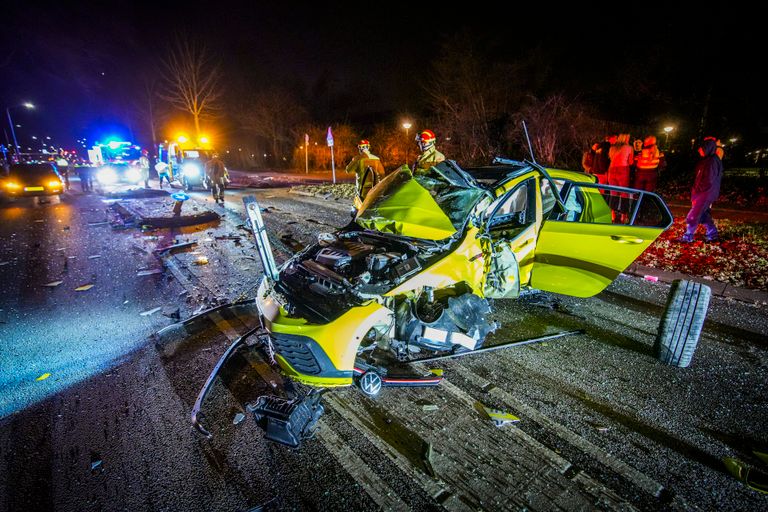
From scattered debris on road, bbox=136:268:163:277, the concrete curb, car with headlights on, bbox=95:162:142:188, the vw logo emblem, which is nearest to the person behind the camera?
the vw logo emblem

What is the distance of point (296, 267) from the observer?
3297 mm

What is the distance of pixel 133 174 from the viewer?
17.3m

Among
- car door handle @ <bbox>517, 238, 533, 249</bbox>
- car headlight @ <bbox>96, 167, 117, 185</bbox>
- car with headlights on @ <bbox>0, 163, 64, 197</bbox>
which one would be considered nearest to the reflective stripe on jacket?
car door handle @ <bbox>517, 238, 533, 249</bbox>

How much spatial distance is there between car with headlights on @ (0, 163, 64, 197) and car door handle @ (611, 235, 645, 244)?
64.4 ft

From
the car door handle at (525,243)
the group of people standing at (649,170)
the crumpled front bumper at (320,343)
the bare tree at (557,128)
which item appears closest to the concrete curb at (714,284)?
the group of people standing at (649,170)

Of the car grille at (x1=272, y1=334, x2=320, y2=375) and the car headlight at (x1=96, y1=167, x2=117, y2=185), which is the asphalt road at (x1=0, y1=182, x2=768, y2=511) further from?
the car headlight at (x1=96, y1=167, x2=117, y2=185)

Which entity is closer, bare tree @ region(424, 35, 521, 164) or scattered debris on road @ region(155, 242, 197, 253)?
scattered debris on road @ region(155, 242, 197, 253)

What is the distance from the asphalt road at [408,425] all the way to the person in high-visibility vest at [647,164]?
15.0 ft

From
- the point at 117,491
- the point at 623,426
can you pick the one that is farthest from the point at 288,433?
the point at 623,426

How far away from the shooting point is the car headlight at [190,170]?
16.8 meters

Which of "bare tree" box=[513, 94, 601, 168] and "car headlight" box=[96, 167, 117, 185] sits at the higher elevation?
"bare tree" box=[513, 94, 601, 168]

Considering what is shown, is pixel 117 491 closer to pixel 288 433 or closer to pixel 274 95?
pixel 288 433

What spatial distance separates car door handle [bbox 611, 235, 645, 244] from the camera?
11.9 ft

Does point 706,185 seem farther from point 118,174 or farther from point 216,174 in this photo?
point 118,174
